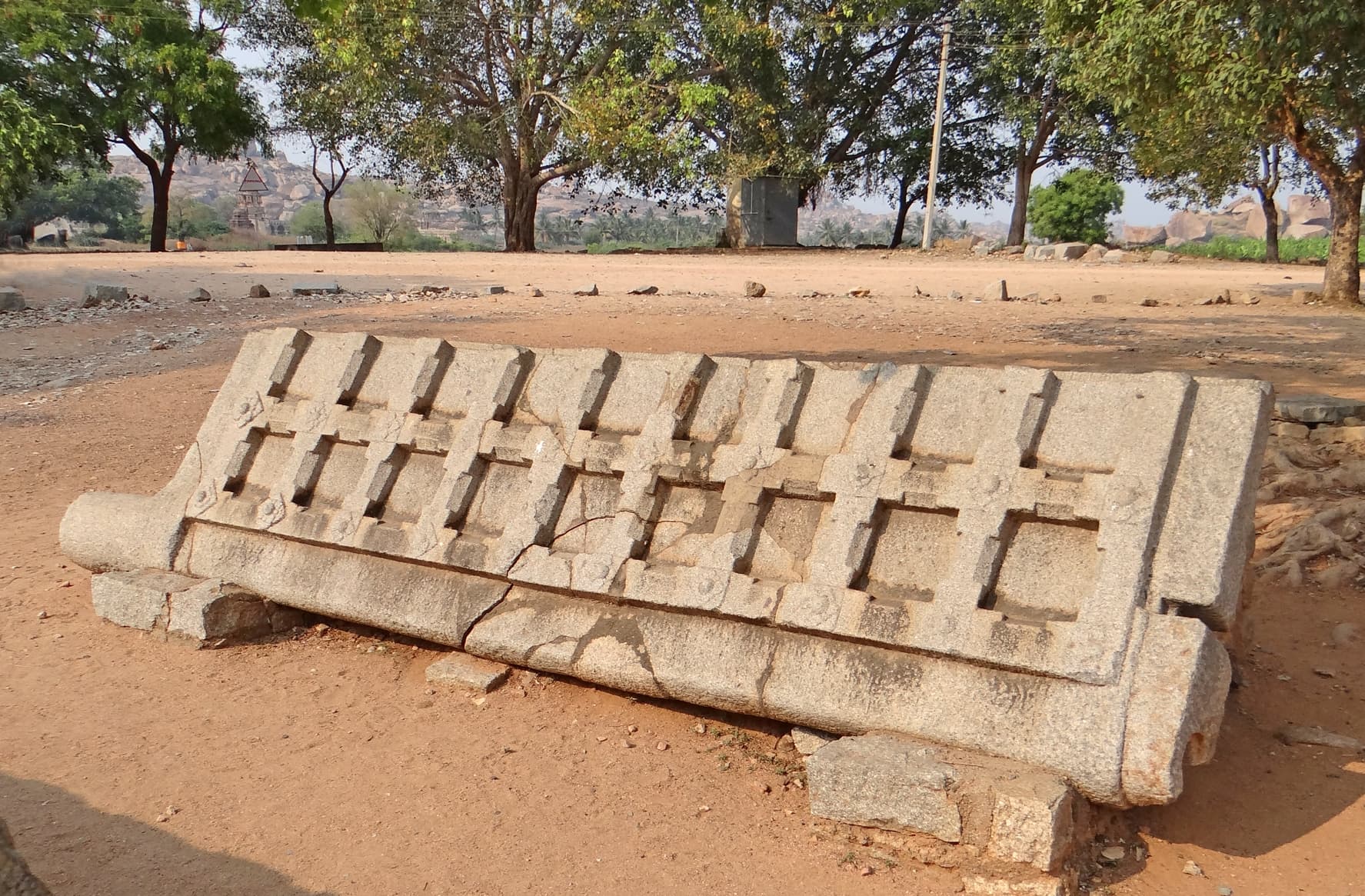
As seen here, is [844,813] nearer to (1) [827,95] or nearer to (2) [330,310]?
(2) [330,310]

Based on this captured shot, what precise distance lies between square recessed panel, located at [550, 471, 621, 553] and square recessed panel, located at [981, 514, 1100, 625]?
166 centimetres

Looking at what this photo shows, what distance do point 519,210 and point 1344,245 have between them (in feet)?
68.2

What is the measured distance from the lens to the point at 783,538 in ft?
14.3

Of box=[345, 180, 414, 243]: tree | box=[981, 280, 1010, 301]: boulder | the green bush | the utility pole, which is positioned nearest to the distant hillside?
box=[345, 180, 414, 243]: tree

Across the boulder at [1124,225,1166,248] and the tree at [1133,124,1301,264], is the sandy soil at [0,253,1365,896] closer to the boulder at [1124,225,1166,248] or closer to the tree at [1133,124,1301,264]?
the tree at [1133,124,1301,264]

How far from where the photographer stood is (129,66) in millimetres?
27781

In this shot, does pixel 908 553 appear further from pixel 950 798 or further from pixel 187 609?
pixel 187 609

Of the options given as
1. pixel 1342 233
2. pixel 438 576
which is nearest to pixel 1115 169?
pixel 1342 233

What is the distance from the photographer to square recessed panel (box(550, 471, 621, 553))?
472cm

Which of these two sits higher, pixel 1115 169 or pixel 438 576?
pixel 1115 169

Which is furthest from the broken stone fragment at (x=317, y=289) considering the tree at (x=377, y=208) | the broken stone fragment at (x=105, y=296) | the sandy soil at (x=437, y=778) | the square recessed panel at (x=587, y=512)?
the tree at (x=377, y=208)

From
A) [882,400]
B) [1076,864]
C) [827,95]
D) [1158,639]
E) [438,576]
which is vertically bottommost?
[1076,864]

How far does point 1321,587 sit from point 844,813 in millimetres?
3260

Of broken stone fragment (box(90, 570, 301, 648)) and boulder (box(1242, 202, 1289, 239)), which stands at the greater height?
boulder (box(1242, 202, 1289, 239))
